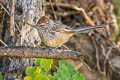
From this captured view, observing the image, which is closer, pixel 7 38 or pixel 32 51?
pixel 32 51

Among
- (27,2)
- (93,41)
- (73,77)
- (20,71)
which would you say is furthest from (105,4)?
(73,77)

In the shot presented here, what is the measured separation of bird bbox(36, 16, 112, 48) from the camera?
298 centimetres

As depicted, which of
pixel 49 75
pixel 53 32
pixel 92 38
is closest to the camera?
pixel 49 75

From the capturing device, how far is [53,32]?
3.07 m

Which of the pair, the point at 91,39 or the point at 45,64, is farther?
the point at 91,39

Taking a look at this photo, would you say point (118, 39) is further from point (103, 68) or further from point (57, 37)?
point (57, 37)

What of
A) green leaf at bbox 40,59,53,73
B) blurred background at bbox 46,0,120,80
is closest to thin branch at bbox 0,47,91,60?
green leaf at bbox 40,59,53,73

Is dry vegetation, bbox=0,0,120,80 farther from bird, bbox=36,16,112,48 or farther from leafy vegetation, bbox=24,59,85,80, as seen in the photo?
leafy vegetation, bbox=24,59,85,80

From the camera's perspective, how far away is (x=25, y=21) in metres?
3.34

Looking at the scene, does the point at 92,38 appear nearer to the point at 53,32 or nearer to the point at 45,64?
the point at 53,32

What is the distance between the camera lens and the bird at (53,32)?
2.98m

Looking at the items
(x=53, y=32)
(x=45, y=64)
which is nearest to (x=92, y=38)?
(x=53, y=32)

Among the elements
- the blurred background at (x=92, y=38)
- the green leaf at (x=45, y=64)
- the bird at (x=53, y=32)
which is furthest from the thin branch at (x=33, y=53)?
the blurred background at (x=92, y=38)

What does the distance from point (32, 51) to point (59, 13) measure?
2234mm
